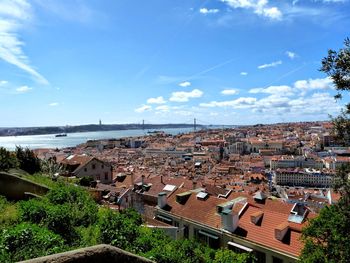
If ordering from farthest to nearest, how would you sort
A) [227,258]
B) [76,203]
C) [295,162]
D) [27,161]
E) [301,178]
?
[295,162]
[301,178]
[27,161]
[227,258]
[76,203]

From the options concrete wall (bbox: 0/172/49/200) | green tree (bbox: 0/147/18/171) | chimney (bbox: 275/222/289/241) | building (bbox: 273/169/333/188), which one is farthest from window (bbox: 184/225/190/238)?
building (bbox: 273/169/333/188)

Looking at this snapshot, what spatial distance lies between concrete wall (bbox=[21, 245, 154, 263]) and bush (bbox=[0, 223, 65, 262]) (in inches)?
59.3

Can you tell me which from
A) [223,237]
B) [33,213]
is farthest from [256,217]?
[33,213]

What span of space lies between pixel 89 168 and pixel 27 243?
75.9 ft

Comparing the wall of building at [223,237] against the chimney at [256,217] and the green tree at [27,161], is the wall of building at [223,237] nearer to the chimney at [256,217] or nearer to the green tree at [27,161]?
the chimney at [256,217]

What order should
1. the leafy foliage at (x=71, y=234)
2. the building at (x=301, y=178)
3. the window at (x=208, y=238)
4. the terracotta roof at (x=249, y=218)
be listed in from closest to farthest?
the leafy foliage at (x=71, y=234)
the terracotta roof at (x=249, y=218)
the window at (x=208, y=238)
the building at (x=301, y=178)

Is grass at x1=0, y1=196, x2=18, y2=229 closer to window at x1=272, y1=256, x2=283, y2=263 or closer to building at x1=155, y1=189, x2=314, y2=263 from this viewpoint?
building at x1=155, y1=189, x2=314, y2=263

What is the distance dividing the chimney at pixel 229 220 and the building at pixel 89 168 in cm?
1530

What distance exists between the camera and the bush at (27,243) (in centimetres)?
439

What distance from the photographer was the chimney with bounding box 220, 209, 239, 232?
13.3 metres

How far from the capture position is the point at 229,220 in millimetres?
13391

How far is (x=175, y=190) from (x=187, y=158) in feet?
276

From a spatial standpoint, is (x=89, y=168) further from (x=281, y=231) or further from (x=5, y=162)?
(x=281, y=231)

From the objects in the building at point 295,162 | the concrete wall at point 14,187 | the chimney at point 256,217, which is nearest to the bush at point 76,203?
the concrete wall at point 14,187
